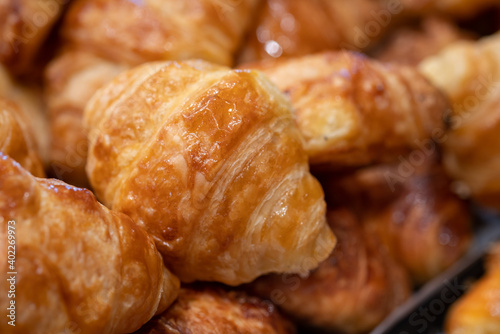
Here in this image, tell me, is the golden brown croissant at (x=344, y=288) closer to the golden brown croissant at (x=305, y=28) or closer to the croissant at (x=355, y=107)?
the croissant at (x=355, y=107)

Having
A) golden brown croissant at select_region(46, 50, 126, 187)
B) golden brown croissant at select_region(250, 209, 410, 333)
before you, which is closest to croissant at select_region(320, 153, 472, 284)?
golden brown croissant at select_region(250, 209, 410, 333)

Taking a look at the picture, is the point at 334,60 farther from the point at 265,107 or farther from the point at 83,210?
the point at 83,210

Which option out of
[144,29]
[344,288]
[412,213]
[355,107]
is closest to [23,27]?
[144,29]

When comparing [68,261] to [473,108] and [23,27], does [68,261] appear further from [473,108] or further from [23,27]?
[473,108]

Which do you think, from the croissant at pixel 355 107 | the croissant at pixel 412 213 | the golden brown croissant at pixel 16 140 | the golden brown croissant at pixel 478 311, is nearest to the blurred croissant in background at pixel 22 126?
the golden brown croissant at pixel 16 140

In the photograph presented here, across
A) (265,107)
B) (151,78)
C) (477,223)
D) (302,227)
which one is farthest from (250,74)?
(477,223)

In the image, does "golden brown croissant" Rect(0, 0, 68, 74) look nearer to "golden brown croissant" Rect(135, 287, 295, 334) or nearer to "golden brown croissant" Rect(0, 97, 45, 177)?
"golden brown croissant" Rect(0, 97, 45, 177)

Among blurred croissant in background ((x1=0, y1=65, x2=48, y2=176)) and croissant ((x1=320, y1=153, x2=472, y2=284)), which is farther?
croissant ((x1=320, y1=153, x2=472, y2=284))
